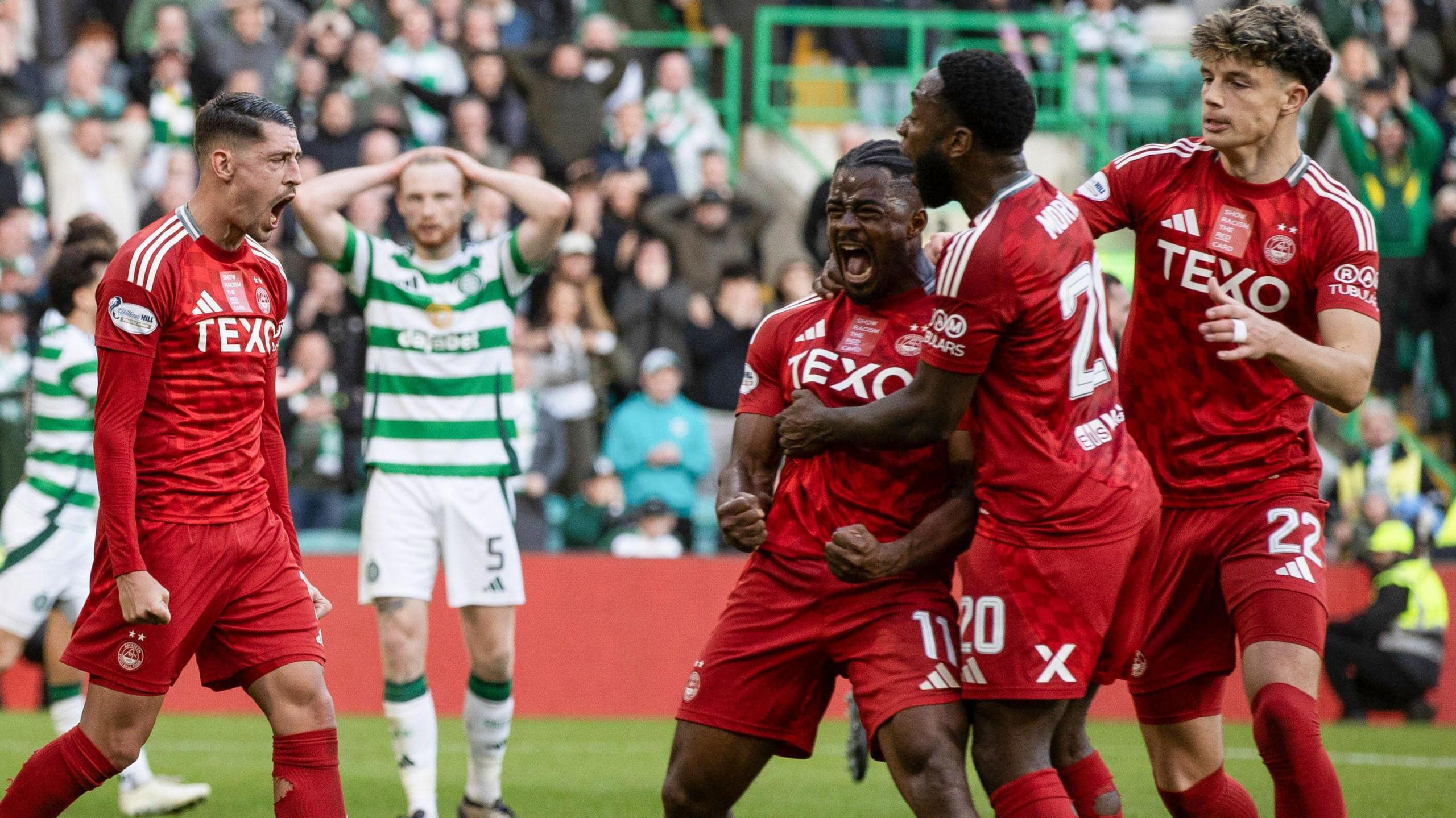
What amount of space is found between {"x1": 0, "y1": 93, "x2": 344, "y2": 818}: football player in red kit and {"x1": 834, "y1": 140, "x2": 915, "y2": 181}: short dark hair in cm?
173

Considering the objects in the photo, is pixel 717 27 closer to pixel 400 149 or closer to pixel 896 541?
pixel 400 149

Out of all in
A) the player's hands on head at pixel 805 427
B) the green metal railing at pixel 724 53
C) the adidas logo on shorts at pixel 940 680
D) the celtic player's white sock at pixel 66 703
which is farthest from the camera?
the green metal railing at pixel 724 53

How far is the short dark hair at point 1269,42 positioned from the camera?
5.34 meters

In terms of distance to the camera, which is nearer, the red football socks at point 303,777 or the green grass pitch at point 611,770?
the red football socks at point 303,777

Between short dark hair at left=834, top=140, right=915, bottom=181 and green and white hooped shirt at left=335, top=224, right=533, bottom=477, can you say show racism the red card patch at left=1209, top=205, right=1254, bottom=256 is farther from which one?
green and white hooped shirt at left=335, top=224, right=533, bottom=477

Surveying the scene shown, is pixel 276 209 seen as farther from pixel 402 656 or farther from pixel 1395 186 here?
pixel 1395 186

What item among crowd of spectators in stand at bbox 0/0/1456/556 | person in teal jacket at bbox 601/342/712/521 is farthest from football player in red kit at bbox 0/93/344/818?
person in teal jacket at bbox 601/342/712/521

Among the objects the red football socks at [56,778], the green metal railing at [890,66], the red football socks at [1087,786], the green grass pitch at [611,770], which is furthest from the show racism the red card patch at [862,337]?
the green metal railing at [890,66]

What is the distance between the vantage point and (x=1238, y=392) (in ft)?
18.0

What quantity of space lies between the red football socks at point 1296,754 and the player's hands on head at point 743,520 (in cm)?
159

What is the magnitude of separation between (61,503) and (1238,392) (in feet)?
17.7

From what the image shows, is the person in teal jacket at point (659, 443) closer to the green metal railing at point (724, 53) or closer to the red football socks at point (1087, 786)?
the green metal railing at point (724, 53)

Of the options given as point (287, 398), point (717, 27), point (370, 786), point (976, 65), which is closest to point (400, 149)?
point (287, 398)

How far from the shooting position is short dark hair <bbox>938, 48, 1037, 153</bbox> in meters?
4.70
